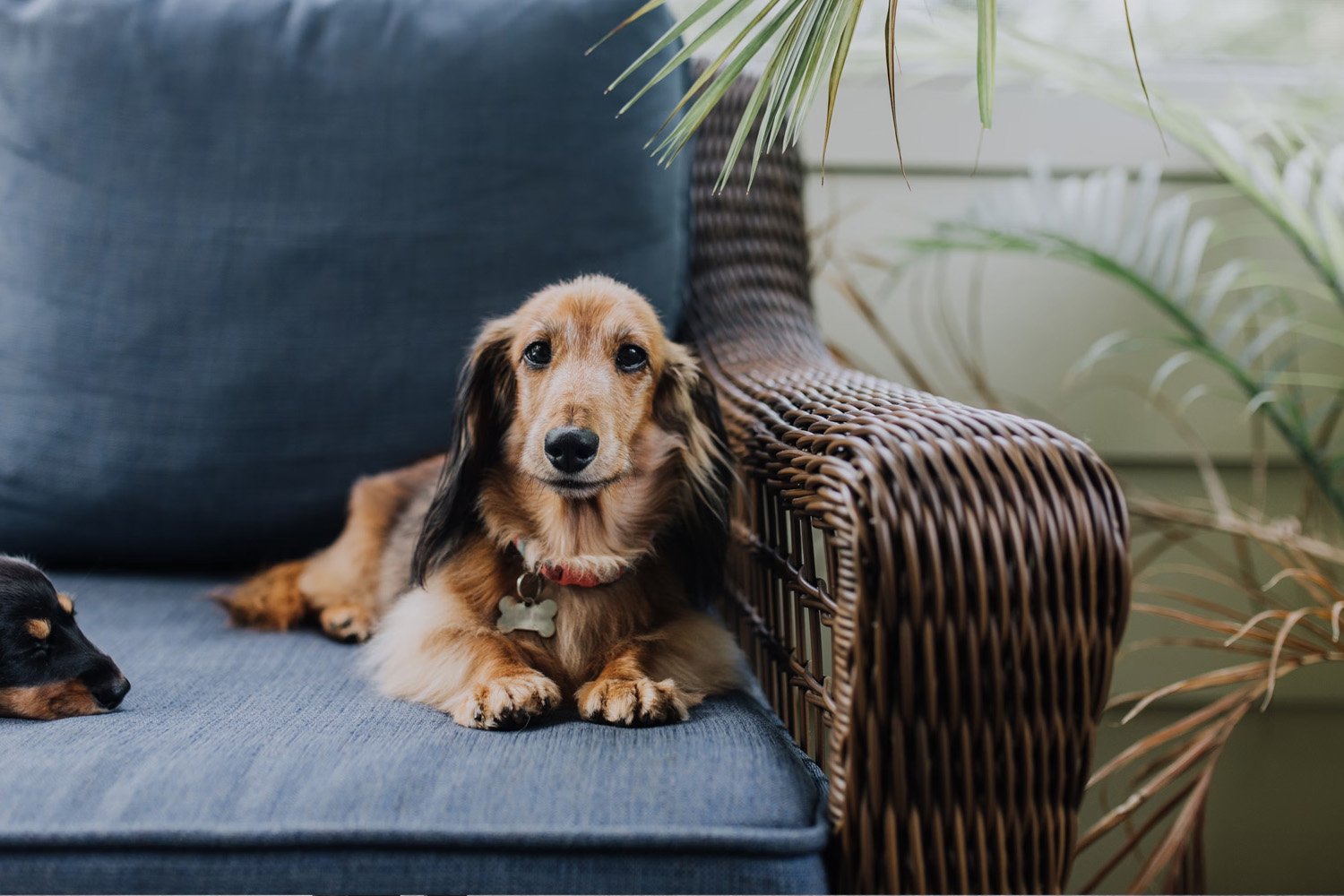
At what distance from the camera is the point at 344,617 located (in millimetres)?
1291

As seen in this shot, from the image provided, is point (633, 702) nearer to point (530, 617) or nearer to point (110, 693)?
point (530, 617)

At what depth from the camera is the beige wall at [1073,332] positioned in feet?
6.23

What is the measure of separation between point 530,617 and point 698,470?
0.25 m

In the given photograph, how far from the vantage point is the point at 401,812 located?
76 centimetres

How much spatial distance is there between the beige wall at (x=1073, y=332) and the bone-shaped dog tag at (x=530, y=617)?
1051 millimetres

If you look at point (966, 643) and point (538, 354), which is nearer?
point (966, 643)

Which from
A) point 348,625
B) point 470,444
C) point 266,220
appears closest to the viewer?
point 470,444

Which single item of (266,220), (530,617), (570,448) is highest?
(266,220)

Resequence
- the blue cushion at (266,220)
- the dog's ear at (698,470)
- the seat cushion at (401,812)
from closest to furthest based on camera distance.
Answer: the seat cushion at (401,812) → the dog's ear at (698,470) → the blue cushion at (266,220)

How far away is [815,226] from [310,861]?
1.49 m

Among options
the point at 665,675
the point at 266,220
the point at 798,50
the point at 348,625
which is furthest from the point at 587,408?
the point at 266,220

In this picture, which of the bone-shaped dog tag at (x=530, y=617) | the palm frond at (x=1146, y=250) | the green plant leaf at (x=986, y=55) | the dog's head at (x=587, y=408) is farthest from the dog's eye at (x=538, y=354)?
the palm frond at (x=1146, y=250)

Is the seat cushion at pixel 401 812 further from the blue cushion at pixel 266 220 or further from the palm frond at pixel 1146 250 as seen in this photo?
the palm frond at pixel 1146 250

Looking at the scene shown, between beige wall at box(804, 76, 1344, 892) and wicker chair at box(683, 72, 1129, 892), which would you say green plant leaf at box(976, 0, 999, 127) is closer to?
wicker chair at box(683, 72, 1129, 892)
